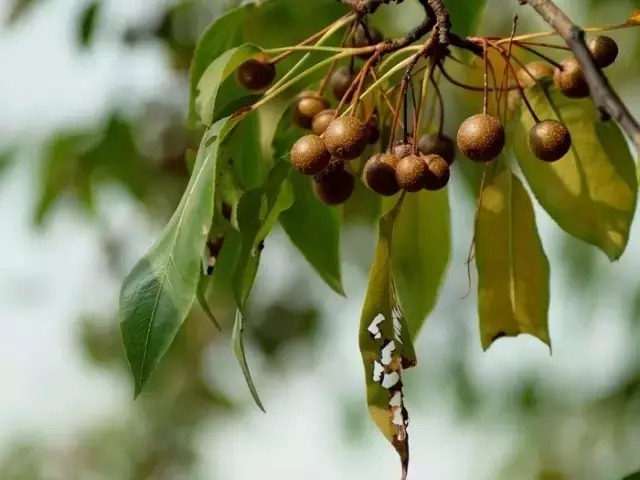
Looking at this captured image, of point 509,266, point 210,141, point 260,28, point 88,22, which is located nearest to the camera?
point 210,141

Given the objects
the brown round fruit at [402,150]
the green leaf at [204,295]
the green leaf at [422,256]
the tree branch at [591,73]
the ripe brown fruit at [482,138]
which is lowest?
the green leaf at [422,256]

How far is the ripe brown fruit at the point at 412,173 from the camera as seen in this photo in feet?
3.73

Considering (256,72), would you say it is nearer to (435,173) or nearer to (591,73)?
(435,173)

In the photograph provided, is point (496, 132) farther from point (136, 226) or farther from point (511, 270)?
point (136, 226)

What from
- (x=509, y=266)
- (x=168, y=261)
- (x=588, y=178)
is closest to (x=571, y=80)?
(x=588, y=178)

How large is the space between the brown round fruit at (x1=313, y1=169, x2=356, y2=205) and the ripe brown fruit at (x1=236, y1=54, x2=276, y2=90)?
0.16m

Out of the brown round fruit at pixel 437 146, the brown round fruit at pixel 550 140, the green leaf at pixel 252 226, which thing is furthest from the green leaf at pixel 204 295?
the brown round fruit at pixel 550 140

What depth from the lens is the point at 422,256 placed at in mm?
1508

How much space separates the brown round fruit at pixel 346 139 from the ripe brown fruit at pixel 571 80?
0.28m

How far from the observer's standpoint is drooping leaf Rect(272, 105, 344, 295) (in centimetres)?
144

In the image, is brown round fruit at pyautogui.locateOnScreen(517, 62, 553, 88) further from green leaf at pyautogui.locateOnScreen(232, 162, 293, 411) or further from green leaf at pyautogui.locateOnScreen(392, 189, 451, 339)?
green leaf at pyautogui.locateOnScreen(232, 162, 293, 411)

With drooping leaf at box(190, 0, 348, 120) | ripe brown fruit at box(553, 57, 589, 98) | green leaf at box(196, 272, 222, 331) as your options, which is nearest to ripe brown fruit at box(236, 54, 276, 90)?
drooping leaf at box(190, 0, 348, 120)

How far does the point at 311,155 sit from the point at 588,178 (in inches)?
16.9

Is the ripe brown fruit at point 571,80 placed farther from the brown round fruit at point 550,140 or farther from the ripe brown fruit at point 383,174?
the ripe brown fruit at point 383,174
